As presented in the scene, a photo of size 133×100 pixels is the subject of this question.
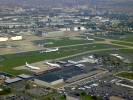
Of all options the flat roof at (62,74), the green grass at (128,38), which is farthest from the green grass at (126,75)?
the green grass at (128,38)

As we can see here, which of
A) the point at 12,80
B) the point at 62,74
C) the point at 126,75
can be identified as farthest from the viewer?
the point at 62,74

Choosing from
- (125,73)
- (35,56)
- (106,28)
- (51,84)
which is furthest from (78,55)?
(106,28)

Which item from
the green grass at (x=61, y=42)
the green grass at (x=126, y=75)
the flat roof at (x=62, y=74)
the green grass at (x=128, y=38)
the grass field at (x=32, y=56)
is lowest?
the green grass at (x=126, y=75)

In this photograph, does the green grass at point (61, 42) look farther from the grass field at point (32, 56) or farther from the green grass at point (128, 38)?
the green grass at point (128, 38)

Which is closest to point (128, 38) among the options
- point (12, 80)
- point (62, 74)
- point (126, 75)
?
point (126, 75)

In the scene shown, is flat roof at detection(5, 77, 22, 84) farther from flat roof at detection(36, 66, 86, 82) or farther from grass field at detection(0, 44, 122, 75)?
grass field at detection(0, 44, 122, 75)

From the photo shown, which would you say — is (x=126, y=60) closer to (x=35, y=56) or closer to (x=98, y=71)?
(x=98, y=71)

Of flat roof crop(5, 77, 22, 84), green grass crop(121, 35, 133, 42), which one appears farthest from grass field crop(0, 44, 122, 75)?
green grass crop(121, 35, 133, 42)

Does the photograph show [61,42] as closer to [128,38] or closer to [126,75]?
[128,38]

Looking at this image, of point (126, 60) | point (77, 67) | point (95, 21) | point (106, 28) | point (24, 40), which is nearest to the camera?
point (77, 67)
